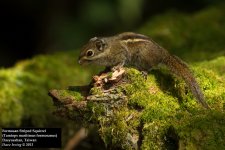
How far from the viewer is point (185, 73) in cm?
471

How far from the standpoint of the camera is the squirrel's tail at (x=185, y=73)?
4371 mm

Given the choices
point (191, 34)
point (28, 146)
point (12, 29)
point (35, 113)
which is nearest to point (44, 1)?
point (12, 29)

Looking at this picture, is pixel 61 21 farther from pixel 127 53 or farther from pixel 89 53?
pixel 127 53

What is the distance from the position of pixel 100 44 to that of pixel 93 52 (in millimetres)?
122

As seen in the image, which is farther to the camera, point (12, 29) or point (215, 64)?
point (12, 29)

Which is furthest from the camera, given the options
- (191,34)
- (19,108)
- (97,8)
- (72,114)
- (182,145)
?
(97,8)

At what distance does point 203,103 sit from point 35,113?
2523 mm

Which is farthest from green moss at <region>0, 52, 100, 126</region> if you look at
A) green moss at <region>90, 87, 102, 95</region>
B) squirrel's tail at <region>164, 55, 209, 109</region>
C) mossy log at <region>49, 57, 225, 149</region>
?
squirrel's tail at <region>164, 55, 209, 109</region>

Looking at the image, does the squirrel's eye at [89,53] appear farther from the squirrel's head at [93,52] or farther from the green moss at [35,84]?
the green moss at [35,84]

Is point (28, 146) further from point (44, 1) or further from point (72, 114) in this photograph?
point (44, 1)

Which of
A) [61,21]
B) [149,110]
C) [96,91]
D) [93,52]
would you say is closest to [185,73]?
[149,110]

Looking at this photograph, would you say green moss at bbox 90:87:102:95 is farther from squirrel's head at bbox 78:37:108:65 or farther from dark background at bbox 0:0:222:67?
dark background at bbox 0:0:222:67

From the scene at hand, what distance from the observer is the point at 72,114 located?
183 inches

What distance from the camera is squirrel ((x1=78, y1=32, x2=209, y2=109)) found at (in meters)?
5.23
